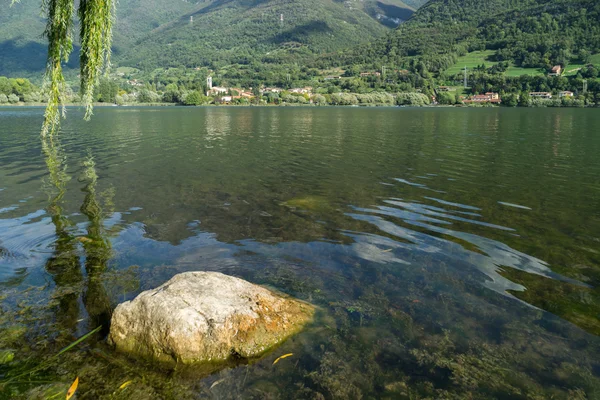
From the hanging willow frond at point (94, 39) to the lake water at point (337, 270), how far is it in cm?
448

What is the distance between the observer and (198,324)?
6.09 m

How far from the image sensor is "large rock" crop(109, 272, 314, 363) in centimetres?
598

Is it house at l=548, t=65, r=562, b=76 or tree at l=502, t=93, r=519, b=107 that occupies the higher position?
house at l=548, t=65, r=562, b=76

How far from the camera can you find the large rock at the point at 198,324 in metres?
5.98

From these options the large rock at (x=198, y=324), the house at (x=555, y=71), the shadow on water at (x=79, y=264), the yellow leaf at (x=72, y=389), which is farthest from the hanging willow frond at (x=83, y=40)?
the house at (x=555, y=71)

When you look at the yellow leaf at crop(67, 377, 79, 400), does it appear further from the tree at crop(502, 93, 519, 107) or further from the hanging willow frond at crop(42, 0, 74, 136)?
the tree at crop(502, 93, 519, 107)

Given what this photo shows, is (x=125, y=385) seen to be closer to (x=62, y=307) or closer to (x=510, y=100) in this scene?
(x=62, y=307)

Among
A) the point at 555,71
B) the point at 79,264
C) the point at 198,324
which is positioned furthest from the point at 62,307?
the point at 555,71

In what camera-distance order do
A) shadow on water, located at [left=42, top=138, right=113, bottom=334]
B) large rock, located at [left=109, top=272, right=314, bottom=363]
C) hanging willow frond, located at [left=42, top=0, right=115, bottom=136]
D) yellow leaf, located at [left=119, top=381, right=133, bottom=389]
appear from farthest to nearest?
hanging willow frond, located at [left=42, top=0, right=115, bottom=136] → shadow on water, located at [left=42, top=138, right=113, bottom=334] → large rock, located at [left=109, top=272, right=314, bottom=363] → yellow leaf, located at [left=119, top=381, right=133, bottom=389]

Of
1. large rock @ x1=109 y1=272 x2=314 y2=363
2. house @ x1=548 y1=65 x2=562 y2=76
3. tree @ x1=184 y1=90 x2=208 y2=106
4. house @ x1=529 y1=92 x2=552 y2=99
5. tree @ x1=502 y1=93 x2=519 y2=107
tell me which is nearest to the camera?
large rock @ x1=109 y1=272 x2=314 y2=363

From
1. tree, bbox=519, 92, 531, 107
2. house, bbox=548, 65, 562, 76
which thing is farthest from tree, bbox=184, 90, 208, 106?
house, bbox=548, 65, 562, 76

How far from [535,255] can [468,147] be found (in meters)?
25.8

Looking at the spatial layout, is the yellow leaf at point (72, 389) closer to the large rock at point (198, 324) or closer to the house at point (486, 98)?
the large rock at point (198, 324)

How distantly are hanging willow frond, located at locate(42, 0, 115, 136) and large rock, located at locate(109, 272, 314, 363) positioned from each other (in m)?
6.72
